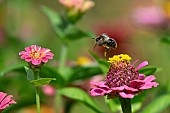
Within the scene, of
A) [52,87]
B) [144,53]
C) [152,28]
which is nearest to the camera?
[52,87]

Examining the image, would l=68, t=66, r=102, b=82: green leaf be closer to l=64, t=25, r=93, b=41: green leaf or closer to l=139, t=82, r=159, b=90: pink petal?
l=64, t=25, r=93, b=41: green leaf

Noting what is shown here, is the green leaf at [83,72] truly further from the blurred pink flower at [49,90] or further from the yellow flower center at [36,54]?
the yellow flower center at [36,54]

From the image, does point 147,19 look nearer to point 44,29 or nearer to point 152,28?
point 152,28

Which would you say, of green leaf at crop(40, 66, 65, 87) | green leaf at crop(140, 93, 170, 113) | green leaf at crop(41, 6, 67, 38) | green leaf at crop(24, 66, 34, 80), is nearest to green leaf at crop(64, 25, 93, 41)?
green leaf at crop(41, 6, 67, 38)

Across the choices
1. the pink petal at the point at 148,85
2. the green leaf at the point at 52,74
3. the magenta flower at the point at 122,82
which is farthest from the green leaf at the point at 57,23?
the pink petal at the point at 148,85

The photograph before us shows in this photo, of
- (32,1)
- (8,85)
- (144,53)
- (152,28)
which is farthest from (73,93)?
(32,1)

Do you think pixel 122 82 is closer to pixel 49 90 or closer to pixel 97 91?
pixel 97 91
